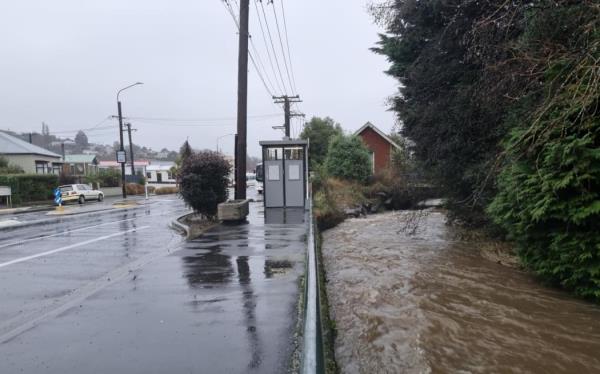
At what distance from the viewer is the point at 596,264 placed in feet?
19.7

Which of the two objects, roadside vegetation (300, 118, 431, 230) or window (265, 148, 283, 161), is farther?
roadside vegetation (300, 118, 431, 230)

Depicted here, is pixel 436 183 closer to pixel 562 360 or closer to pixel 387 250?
pixel 387 250

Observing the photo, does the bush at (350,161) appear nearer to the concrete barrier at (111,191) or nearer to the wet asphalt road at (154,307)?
the wet asphalt road at (154,307)

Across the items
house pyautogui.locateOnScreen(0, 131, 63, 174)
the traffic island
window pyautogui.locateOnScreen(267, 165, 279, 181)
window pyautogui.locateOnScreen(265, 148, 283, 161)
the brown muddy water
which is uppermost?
house pyautogui.locateOnScreen(0, 131, 63, 174)

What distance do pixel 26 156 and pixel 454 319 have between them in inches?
1808

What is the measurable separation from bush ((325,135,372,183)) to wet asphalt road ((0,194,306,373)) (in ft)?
55.1

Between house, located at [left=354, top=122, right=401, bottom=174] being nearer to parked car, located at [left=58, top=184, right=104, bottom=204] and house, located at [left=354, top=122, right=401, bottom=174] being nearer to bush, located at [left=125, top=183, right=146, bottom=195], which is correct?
parked car, located at [left=58, top=184, right=104, bottom=204]

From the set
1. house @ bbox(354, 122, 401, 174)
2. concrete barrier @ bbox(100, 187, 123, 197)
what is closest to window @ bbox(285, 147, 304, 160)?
house @ bbox(354, 122, 401, 174)

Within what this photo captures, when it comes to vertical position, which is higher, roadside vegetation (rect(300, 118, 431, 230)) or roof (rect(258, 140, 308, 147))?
roof (rect(258, 140, 308, 147))

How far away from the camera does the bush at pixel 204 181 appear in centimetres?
1464

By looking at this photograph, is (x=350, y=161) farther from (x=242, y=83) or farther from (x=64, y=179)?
(x=64, y=179)

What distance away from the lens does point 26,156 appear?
41844mm

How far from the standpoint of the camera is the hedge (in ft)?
102

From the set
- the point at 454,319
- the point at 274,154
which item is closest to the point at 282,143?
the point at 274,154
